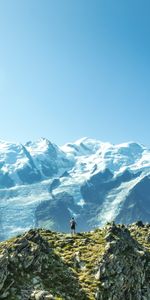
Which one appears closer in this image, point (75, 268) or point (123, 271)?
point (123, 271)

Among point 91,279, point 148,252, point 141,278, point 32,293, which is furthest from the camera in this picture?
point 148,252

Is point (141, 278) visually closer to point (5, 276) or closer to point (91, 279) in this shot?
point (91, 279)

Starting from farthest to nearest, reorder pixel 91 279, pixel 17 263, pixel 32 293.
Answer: pixel 91 279
pixel 17 263
pixel 32 293

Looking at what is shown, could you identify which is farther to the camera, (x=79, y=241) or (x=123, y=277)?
(x=79, y=241)

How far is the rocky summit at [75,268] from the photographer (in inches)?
1581

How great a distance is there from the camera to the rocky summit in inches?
1581

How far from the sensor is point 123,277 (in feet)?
156

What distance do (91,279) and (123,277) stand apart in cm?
381

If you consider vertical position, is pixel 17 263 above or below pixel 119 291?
above

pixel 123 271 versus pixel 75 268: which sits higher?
pixel 75 268

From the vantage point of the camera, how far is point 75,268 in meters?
48.3

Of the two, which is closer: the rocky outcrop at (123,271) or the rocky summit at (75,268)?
the rocky summit at (75,268)

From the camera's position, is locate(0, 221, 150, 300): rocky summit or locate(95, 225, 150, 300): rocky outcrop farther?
locate(95, 225, 150, 300): rocky outcrop

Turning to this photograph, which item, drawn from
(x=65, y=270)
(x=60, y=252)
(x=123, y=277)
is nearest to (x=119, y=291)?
(x=123, y=277)
